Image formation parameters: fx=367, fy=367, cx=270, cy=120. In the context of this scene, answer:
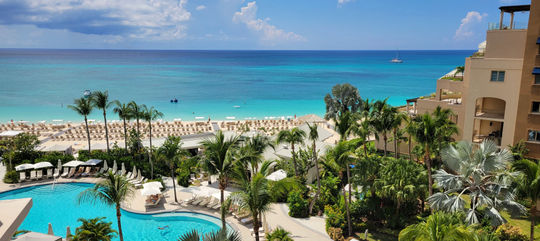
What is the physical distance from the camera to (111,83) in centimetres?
9669

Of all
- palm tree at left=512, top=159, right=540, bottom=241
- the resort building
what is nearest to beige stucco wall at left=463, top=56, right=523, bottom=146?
the resort building

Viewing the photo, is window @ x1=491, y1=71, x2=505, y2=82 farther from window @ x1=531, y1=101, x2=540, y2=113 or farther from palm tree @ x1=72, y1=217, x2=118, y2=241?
palm tree @ x1=72, y1=217, x2=118, y2=241

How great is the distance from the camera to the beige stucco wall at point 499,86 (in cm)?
2012

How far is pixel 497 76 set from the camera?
20.7 m

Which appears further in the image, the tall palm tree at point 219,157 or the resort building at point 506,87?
the resort building at point 506,87

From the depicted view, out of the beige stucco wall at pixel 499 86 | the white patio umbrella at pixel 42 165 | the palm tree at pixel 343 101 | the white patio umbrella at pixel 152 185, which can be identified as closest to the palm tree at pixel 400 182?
the beige stucco wall at pixel 499 86

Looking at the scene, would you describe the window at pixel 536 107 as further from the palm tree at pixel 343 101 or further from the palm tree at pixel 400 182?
the palm tree at pixel 343 101

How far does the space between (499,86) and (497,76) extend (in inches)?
22.7

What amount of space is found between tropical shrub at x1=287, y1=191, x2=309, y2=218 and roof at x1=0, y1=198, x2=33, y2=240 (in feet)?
40.6

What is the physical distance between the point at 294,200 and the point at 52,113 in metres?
52.6

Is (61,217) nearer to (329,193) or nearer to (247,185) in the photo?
(247,185)

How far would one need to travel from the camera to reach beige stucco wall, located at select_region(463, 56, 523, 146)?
66.0 ft

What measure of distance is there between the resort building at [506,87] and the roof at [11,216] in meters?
22.0

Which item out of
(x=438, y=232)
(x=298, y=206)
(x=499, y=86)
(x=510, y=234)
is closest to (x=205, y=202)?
(x=298, y=206)
